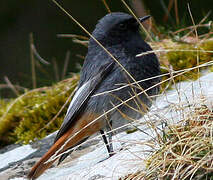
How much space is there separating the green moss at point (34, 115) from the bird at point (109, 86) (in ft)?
2.83

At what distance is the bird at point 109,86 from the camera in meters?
3.99

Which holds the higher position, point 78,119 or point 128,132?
point 78,119

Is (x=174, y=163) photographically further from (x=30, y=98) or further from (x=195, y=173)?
(x=30, y=98)

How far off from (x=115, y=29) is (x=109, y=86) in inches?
20.3

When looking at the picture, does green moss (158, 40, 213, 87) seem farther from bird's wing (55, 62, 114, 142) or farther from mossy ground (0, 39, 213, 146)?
bird's wing (55, 62, 114, 142)

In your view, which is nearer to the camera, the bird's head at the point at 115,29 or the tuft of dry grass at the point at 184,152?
the tuft of dry grass at the point at 184,152

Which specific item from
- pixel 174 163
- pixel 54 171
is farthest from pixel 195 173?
pixel 54 171

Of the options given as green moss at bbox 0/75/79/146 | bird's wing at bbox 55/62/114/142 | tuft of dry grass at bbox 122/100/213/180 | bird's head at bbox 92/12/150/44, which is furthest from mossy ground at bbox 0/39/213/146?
tuft of dry grass at bbox 122/100/213/180

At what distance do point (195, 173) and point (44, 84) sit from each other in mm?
3254

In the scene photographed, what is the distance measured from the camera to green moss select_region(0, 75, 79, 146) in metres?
4.95

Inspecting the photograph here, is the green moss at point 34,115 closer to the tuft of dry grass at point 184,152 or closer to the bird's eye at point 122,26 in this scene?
the bird's eye at point 122,26

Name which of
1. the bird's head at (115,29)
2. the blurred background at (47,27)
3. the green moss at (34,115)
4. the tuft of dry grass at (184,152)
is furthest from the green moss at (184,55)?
the blurred background at (47,27)

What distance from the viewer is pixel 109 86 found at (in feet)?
13.3

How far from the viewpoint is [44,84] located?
5742 millimetres
